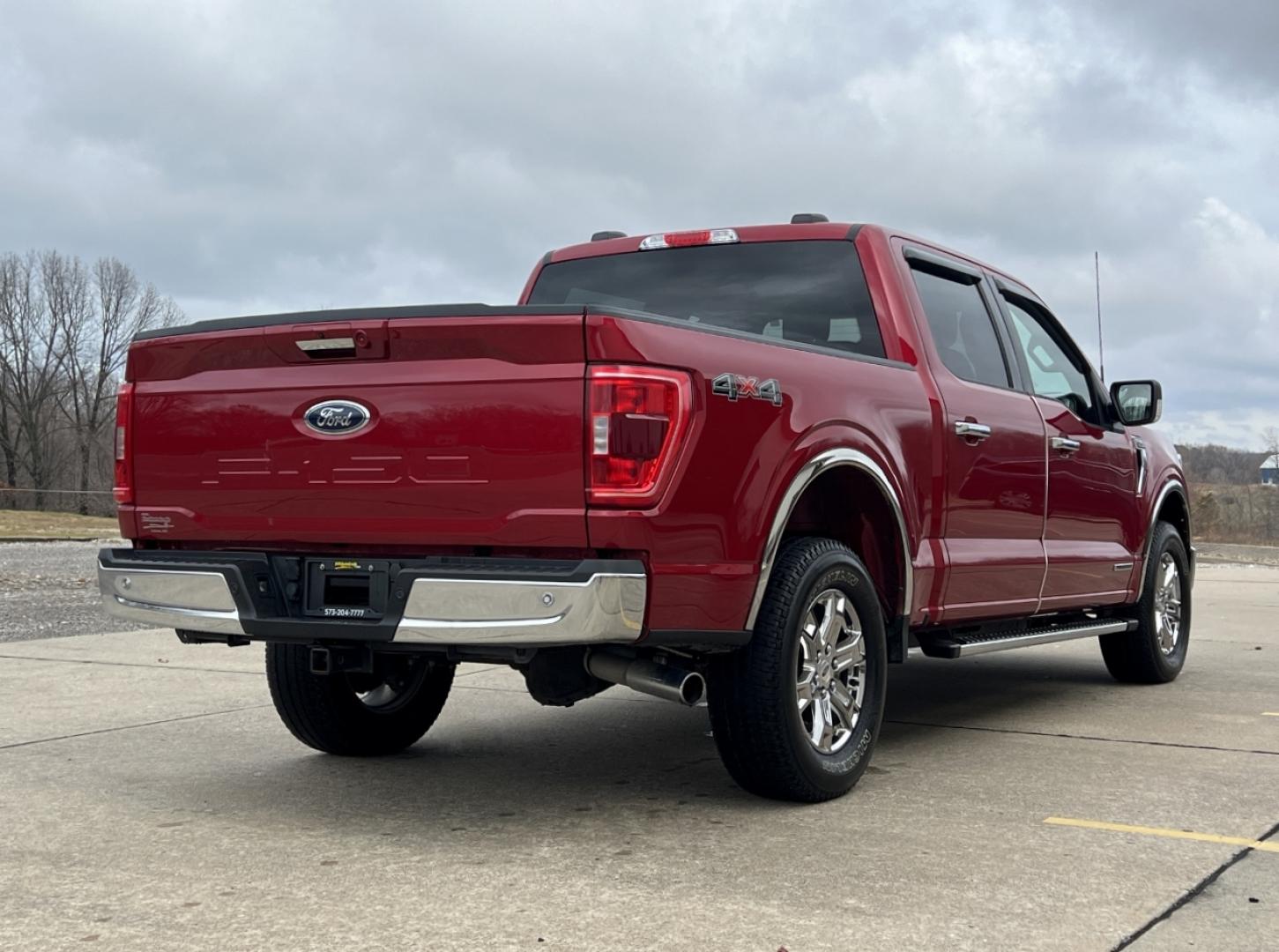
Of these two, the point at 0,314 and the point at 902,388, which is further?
the point at 0,314

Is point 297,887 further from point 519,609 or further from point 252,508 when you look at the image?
point 252,508

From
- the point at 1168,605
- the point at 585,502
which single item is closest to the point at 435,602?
the point at 585,502

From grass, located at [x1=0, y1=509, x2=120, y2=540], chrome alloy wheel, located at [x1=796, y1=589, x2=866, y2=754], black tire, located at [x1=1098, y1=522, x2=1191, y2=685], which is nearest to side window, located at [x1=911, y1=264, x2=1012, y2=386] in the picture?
chrome alloy wheel, located at [x1=796, y1=589, x2=866, y2=754]

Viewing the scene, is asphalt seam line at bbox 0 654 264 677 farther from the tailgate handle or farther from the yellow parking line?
the yellow parking line

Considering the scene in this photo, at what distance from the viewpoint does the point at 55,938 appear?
129 inches

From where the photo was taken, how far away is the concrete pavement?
11.0 ft

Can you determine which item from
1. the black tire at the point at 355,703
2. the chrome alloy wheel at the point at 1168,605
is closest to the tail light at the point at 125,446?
the black tire at the point at 355,703

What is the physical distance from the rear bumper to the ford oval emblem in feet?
1.41

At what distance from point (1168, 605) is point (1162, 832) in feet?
13.3

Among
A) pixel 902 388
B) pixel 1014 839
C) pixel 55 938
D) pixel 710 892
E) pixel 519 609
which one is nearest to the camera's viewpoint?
pixel 55 938

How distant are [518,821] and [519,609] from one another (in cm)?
89

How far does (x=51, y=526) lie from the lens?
3934 cm

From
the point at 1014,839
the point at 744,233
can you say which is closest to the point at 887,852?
the point at 1014,839

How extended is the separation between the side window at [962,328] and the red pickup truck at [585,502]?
4.2 inches
